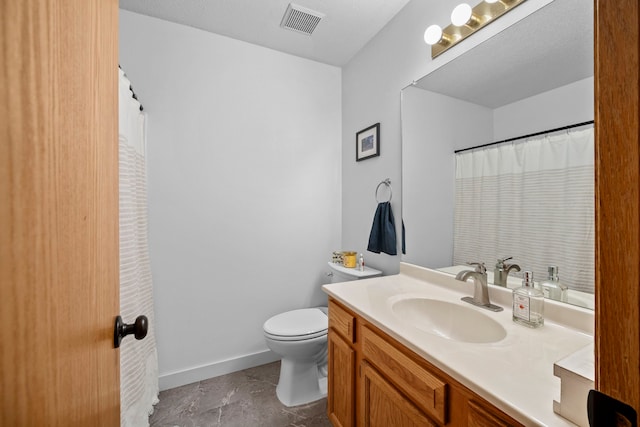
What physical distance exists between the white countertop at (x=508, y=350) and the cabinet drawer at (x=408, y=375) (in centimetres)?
6

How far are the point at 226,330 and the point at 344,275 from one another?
99 centimetres

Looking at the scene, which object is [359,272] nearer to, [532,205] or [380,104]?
[532,205]

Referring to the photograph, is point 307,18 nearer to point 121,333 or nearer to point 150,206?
point 150,206

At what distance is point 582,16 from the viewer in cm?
92

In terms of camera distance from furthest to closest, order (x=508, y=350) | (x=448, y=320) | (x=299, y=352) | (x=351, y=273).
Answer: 1. (x=351, y=273)
2. (x=299, y=352)
3. (x=448, y=320)
4. (x=508, y=350)

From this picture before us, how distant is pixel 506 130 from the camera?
3.72ft

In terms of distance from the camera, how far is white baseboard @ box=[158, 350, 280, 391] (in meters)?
1.82

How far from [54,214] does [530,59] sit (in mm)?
1527

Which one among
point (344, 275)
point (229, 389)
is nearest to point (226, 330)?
point (229, 389)

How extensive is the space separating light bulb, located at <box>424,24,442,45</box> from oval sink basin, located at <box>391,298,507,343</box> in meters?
1.31

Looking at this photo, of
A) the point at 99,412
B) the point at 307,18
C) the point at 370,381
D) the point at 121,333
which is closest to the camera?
the point at 99,412

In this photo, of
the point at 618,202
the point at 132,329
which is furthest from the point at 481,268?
→ the point at 132,329

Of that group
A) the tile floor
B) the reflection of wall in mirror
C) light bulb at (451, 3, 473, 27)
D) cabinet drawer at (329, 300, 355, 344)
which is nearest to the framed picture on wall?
the reflection of wall in mirror

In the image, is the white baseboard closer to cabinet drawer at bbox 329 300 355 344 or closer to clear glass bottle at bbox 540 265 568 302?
cabinet drawer at bbox 329 300 355 344
